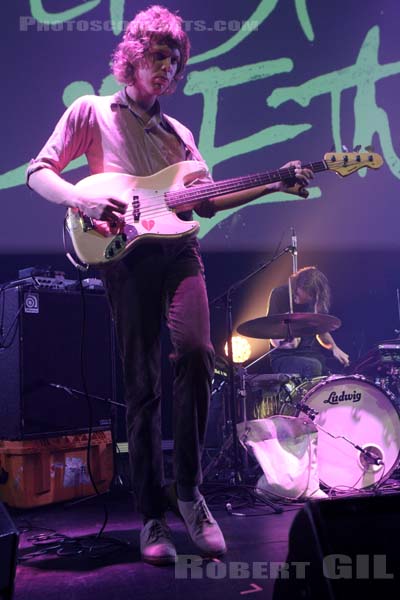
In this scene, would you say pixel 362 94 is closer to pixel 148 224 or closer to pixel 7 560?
pixel 148 224

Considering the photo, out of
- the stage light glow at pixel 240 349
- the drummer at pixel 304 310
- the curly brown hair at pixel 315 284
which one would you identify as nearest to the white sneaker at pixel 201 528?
the drummer at pixel 304 310

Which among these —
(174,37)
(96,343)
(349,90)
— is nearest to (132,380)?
(174,37)

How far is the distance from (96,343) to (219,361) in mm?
924

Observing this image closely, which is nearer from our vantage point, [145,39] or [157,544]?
[157,544]

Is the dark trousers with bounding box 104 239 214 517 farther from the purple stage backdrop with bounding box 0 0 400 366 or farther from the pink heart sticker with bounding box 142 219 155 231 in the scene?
the purple stage backdrop with bounding box 0 0 400 366

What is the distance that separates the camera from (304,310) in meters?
4.57

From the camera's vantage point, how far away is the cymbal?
12.0 feet

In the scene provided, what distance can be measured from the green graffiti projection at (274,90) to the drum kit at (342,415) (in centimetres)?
109

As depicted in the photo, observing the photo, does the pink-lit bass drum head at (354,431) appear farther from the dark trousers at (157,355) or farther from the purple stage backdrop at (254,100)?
the dark trousers at (157,355)

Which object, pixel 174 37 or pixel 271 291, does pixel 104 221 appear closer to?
pixel 174 37

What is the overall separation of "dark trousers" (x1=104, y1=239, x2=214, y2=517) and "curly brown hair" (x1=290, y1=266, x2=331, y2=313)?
2435 mm

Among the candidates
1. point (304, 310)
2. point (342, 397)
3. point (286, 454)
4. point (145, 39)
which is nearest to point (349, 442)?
point (342, 397)

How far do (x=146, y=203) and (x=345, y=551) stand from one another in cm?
151

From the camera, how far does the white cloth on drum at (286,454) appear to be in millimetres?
3277
